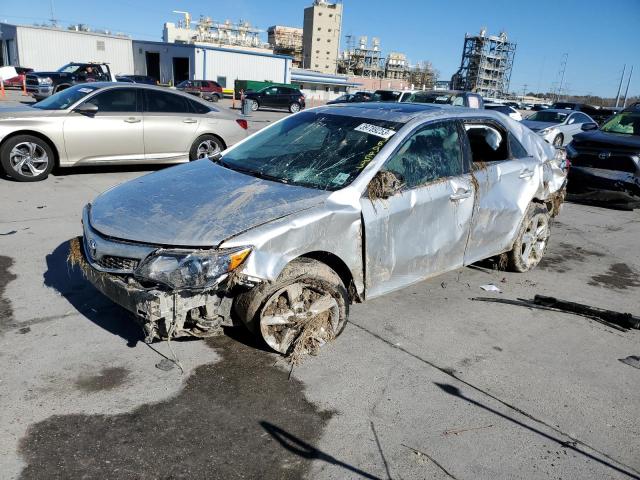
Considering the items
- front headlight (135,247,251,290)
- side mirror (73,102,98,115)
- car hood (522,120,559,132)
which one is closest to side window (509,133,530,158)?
front headlight (135,247,251,290)

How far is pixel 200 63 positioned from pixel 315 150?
1897 inches

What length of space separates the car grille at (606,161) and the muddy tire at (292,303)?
25.9ft

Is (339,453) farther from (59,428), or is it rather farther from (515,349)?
(515,349)

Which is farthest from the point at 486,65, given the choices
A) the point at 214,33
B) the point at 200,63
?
the point at 200,63

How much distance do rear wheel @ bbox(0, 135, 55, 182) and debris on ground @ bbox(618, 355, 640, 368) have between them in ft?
25.6

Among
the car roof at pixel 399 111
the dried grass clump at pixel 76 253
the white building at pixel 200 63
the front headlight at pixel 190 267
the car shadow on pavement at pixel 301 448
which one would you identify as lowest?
the car shadow on pavement at pixel 301 448

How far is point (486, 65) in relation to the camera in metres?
122

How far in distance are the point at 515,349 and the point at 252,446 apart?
7.21 ft

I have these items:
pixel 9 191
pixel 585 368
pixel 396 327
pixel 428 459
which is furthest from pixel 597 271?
pixel 9 191

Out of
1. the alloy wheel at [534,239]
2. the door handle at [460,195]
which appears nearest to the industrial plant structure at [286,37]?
the alloy wheel at [534,239]

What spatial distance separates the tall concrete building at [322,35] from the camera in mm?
136125

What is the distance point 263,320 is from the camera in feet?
10.8

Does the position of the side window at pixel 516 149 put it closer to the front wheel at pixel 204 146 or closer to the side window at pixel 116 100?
the front wheel at pixel 204 146

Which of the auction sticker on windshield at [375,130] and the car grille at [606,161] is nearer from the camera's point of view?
the auction sticker on windshield at [375,130]
